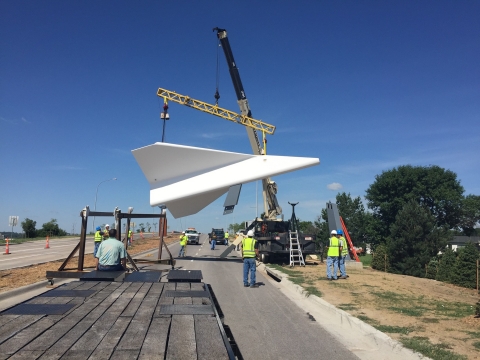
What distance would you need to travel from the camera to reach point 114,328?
3064 millimetres

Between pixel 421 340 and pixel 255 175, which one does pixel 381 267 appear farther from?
pixel 421 340

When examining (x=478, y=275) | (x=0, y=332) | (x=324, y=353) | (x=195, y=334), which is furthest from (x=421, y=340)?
(x=478, y=275)

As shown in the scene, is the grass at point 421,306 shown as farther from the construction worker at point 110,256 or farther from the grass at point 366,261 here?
the grass at point 366,261

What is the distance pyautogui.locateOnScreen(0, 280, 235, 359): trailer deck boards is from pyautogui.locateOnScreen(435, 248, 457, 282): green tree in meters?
15.8

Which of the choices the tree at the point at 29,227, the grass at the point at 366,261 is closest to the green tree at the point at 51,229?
the tree at the point at 29,227

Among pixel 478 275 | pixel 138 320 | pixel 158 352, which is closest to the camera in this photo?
pixel 158 352

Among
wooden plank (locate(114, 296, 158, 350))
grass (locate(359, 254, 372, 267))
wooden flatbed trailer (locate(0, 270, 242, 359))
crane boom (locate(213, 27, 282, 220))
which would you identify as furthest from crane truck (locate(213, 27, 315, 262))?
wooden plank (locate(114, 296, 158, 350))

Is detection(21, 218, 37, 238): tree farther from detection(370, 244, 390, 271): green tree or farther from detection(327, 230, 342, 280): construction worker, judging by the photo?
detection(327, 230, 342, 280): construction worker

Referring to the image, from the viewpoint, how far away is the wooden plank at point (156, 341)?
2469 millimetres

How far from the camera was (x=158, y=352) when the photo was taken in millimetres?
2518

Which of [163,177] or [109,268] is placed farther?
[163,177]

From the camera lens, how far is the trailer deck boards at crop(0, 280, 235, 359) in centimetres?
251

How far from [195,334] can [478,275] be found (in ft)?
47.3

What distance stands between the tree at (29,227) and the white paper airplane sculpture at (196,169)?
153ft
